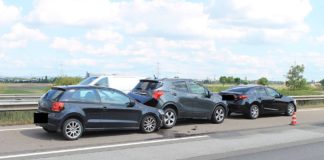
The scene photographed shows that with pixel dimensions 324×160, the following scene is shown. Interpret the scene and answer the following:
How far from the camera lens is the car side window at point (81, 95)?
11.6 metres

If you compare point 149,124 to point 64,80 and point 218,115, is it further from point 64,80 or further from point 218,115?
point 64,80

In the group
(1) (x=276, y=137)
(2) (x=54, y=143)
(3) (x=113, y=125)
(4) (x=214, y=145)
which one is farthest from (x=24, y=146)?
(1) (x=276, y=137)

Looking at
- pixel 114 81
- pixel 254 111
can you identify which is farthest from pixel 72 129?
pixel 254 111

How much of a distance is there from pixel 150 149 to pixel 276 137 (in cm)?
449

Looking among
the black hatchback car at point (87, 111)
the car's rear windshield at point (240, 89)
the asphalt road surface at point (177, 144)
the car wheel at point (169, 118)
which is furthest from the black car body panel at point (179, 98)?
the car's rear windshield at point (240, 89)

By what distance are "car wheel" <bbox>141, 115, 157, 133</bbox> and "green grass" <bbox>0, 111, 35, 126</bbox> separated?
4.26 metres

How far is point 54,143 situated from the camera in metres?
10.9

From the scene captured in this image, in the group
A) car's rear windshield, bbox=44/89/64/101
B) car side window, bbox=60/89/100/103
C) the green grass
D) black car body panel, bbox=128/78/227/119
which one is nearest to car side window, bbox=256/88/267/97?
black car body panel, bbox=128/78/227/119

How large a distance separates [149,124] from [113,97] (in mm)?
1443

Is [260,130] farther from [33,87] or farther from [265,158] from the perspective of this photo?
[33,87]

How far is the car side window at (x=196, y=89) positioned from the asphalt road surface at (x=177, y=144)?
1171 mm

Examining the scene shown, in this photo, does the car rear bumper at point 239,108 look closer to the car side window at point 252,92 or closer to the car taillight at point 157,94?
the car side window at point 252,92

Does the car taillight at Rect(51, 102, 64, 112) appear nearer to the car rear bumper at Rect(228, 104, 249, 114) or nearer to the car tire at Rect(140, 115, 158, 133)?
the car tire at Rect(140, 115, 158, 133)

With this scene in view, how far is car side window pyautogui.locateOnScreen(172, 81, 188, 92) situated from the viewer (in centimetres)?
1506
